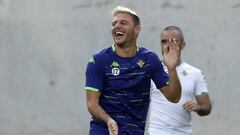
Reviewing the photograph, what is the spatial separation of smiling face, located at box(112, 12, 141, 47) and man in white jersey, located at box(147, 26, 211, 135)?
0.86 meters

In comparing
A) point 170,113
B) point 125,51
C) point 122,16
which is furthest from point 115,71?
point 170,113

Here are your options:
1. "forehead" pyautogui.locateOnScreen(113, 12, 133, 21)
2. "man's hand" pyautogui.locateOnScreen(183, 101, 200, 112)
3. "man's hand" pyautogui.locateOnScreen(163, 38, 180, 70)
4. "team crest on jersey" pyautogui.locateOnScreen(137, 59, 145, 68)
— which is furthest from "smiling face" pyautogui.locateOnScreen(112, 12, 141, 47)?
"man's hand" pyautogui.locateOnScreen(183, 101, 200, 112)

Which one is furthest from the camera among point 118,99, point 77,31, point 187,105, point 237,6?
point 77,31

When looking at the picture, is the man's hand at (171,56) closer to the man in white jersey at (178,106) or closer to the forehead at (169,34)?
the man in white jersey at (178,106)

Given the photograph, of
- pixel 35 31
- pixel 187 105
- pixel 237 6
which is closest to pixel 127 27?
pixel 187 105

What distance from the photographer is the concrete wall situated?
9.46 meters

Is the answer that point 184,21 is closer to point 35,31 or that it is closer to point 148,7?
point 148,7

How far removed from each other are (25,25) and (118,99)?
4.55m

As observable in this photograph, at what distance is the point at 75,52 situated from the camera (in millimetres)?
10047

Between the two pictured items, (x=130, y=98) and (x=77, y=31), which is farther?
(x=77, y=31)

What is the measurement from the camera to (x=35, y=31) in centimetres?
1019

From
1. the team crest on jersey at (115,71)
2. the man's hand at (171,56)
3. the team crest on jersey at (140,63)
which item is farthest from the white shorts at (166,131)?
the team crest on jersey at (115,71)

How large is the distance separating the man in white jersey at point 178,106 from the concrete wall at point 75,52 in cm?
229

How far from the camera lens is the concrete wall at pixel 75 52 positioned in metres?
9.46
